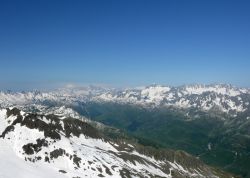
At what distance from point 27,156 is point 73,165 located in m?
23.2

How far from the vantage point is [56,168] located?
175 meters

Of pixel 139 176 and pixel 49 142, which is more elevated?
pixel 49 142

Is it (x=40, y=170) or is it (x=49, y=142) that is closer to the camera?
(x=40, y=170)

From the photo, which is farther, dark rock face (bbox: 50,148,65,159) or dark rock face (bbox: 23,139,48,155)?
dark rock face (bbox: 50,148,65,159)

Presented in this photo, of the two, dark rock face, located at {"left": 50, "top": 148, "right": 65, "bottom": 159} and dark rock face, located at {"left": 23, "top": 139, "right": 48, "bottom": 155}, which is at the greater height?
dark rock face, located at {"left": 23, "top": 139, "right": 48, "bottom": 155}

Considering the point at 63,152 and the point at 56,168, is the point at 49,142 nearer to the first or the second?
the point at 63,152

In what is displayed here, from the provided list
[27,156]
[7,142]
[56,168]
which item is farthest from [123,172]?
[7,142]

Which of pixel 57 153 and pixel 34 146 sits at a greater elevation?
pixel 34 146

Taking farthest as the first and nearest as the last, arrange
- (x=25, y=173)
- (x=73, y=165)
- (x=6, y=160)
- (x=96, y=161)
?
1. (x=96, y=161)
2. (x=73, y=165)
3. (x=6, y=160)
4. (x=25, y=173)

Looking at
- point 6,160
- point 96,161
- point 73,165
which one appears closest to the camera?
point 6,160

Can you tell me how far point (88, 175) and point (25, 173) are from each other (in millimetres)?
29944

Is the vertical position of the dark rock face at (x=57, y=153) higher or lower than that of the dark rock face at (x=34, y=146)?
lower

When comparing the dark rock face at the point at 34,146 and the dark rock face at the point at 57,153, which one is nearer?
the dark rock face at the point at 34,146

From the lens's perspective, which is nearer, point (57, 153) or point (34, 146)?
point (57, 153)
